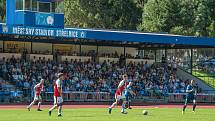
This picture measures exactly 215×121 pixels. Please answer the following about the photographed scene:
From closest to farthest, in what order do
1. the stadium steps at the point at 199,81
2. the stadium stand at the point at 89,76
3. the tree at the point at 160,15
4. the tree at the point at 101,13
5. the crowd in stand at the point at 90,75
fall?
the stadium stand at the point at 89,76
the crowd in stand at the point at 90,75
the stadium steps at the point at 199,81
the tree at the point at 160,15
the tree at the point at 101,13

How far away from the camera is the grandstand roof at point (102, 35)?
44.5 m

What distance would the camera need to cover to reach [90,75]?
160 ft

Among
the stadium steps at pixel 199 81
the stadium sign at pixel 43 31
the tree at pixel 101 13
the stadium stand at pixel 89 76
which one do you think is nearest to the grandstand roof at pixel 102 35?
the stadium sign at pixel 43 31

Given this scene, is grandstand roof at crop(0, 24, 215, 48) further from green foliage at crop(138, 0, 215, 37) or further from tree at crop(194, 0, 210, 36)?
tree at crop(194, 0, 210, 36)

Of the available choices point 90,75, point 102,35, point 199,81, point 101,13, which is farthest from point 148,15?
point 90,75

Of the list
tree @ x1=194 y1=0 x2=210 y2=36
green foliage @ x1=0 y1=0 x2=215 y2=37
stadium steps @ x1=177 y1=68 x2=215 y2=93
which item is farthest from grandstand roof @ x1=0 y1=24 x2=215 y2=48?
tree @ x1=194 y1=0 x2=210 y2=36

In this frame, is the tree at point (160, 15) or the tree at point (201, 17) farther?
the tree at point (201, 17)

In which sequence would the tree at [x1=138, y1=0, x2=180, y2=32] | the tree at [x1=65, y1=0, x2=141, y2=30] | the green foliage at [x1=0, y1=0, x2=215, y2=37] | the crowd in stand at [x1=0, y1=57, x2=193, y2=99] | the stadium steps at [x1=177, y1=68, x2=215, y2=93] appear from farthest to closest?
the tree at [x1=65, y1=0, x2=141, y2=30] → the green foliage at [x1=0, y1=0, x2=215, y2=37] → the tree at [x1=138, y1=0, x2=180, y2=32] → the stadium steps at [x1=177, y1=68, x2=215, y2=93] → the crowd in stand at [x1=0, y1=57, x2=193, y2=99]

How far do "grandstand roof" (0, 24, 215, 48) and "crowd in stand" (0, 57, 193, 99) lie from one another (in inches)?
97.7

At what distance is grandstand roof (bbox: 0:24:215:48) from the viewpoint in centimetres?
4453

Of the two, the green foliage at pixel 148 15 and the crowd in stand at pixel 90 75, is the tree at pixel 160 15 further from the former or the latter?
the crowd in stand at pixel 90 75

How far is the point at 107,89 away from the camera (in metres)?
46.9

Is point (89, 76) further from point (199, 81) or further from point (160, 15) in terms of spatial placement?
point (160, 15)

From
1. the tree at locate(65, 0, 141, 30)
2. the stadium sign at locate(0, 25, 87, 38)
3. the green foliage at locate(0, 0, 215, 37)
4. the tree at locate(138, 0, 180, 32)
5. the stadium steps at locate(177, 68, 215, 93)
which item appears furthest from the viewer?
the tree at locate(65, 0, 141, 30)
